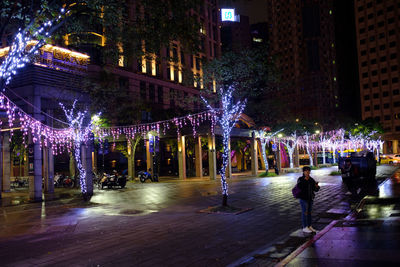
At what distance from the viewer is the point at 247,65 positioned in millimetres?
19578

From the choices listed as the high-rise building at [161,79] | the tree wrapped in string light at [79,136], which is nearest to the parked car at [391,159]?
the high-rise building at [161,79]

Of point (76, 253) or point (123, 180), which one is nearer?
point (76, 253)

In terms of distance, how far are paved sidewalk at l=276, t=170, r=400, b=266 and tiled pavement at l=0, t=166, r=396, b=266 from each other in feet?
3.51

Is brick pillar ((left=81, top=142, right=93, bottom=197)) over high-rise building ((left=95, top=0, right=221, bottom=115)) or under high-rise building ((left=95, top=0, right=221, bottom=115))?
under

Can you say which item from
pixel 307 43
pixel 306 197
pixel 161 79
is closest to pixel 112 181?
pixel 306 197

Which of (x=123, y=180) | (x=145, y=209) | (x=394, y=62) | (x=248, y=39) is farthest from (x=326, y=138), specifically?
(x=248, y=39)

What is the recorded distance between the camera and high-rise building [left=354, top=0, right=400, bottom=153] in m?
105

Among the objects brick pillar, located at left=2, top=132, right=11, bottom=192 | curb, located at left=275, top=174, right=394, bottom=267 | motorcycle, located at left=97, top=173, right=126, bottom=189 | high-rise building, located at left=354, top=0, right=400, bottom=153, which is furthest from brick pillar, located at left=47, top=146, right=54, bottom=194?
high-rise building, located at left=354, top=0, right=400, bottom=153

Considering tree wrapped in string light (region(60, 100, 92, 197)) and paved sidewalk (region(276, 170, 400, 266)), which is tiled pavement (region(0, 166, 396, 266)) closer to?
paved sidewalk (region(276, 170, 400, 266))

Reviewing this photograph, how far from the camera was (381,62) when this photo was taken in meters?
110

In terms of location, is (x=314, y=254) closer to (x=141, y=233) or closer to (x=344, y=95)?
(x=141, y=233)

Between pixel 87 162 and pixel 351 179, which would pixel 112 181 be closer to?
pixel 87 162

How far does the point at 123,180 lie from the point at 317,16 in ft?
492

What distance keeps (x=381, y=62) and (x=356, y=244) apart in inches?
4644
